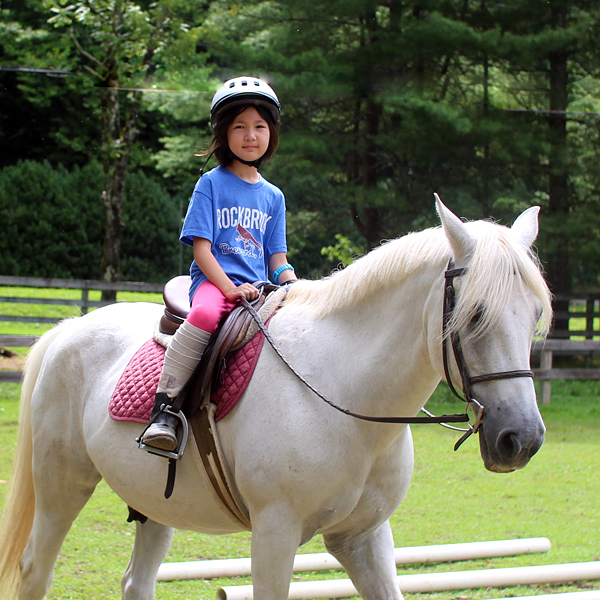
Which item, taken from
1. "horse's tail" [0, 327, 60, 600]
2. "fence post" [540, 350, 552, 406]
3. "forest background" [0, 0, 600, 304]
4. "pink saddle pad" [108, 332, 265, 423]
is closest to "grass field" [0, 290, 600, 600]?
"horse's tail" [0, 327, 60, 600]

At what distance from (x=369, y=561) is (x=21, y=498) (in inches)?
71.7

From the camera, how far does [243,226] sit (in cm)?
282

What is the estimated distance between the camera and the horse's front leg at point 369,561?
2.60 m

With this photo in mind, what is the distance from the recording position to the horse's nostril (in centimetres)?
196

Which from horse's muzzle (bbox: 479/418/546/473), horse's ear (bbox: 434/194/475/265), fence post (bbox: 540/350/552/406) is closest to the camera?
horse's muzzle (bbox: 479/418/546/473)

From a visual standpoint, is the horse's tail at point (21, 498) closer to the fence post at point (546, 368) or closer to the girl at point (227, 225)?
the girl at point (227, 225)

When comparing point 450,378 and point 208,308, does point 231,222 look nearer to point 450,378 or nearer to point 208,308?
point 208,308

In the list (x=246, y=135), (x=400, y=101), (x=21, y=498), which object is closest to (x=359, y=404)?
(x=246, y=135)

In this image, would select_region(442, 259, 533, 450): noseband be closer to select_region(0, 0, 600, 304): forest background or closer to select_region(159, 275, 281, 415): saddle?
select_region(159, 275, 281, 415): saddle

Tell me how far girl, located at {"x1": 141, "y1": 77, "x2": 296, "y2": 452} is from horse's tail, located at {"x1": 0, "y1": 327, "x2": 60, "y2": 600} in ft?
3.97

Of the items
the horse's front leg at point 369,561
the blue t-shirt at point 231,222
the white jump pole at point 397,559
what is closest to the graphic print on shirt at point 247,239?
the blue t-shirt at point 231,222

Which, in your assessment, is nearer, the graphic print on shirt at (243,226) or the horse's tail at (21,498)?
the graphic print on shirt at (243,226)

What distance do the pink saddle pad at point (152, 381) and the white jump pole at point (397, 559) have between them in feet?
5.48

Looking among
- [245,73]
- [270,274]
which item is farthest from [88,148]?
[270,274]
